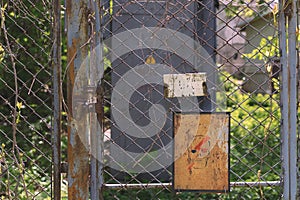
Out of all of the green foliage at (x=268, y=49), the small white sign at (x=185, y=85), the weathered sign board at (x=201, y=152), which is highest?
the green foliage at (x=268, y=49)

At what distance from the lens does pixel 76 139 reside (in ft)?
6.48

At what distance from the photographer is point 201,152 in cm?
205

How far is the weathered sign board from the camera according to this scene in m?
2.04

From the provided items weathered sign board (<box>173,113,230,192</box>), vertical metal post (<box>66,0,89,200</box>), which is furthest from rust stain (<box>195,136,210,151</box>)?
vertical metal post (<box>66,0,89,200</box>)

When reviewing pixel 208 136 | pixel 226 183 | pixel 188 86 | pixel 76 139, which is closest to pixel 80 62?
pixel 76 139

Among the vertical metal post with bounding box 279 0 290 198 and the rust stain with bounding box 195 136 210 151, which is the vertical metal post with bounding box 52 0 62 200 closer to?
the rust stain with bounding box 195 136 210 151

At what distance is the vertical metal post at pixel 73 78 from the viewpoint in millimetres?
1965

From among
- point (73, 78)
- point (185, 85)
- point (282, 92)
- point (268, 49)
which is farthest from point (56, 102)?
point (268, 49)

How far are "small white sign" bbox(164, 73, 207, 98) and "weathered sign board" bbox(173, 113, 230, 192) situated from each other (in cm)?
8

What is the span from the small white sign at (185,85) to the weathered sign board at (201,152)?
8 centimetres


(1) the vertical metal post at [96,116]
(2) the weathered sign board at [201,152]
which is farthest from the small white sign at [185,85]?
(1) the vertical metal post at [96,116]

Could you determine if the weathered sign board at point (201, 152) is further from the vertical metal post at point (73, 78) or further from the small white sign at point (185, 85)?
the vertical metal post at point (73, 78)

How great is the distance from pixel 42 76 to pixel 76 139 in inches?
135

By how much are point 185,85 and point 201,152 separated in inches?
9.7
